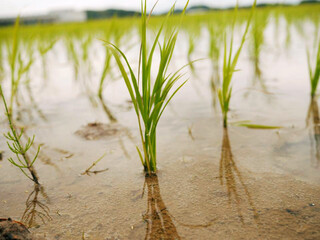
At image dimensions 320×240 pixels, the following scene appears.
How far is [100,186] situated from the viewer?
967mm

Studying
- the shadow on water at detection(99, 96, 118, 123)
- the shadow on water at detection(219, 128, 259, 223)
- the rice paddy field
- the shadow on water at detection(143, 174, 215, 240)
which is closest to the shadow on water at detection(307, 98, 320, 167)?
the rice paddy field

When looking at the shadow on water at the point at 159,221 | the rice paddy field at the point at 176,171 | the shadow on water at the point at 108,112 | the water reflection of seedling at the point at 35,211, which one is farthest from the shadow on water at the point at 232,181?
the shadow on water at the point at 108,112

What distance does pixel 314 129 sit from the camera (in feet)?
4.33

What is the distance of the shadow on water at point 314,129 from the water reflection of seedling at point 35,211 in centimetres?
98

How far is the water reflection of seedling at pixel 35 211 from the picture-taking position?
2.62 feet

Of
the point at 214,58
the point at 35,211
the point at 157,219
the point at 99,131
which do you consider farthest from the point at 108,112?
the point at 214,58

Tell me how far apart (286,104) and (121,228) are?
137 cm

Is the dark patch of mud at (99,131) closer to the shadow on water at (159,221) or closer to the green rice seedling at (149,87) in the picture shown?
the green rice seedling at (149,87)

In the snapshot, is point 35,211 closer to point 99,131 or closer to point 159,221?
point 159,221

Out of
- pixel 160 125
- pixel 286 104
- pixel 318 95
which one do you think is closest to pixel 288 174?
pixel 160 125

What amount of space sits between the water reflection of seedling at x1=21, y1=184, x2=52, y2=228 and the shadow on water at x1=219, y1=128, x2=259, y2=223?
1.90 feet

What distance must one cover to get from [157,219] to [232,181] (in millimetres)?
323

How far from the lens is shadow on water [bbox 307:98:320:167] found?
1071 millimetres

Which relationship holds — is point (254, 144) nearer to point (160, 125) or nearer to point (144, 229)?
point (160, 125)
